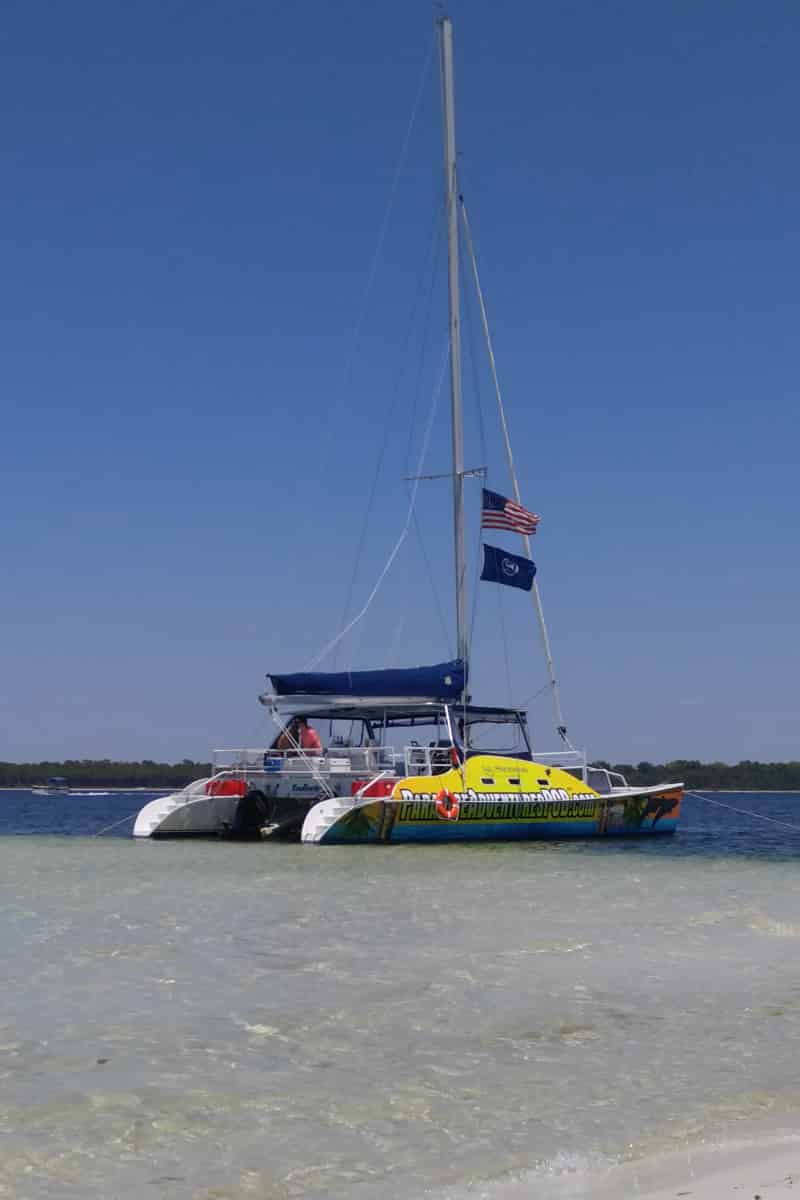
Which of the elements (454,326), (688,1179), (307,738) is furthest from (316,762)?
(688,1179)

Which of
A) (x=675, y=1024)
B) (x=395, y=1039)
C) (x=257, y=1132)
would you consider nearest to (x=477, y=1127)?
(x=257, y=1132)

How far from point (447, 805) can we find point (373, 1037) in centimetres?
1776

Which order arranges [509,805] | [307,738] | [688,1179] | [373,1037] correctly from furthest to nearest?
[307,738] < [509,805] < [373,1037] < [688,1179]

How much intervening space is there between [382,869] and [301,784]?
7.46 m

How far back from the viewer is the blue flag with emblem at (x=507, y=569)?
99.0 feet

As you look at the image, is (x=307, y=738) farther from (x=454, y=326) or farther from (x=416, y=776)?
(x=454, y=326)

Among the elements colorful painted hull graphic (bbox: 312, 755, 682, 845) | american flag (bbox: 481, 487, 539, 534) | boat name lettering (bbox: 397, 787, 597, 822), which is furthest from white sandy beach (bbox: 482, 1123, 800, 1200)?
american flag (bbox: 481, 487, 539, 534)

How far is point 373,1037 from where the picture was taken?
7938 mm

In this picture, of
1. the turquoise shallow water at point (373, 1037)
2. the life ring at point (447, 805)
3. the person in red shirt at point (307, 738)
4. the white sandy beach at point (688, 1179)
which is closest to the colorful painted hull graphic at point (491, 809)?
the life ring at point (447, 805)

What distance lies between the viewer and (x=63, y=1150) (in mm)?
5695

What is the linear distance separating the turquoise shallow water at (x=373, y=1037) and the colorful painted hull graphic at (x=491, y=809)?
27.1 feet

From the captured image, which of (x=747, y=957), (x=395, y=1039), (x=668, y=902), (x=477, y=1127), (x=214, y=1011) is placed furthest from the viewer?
(x=668, y=902)

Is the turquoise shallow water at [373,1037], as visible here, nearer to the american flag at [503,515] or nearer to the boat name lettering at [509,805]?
the boat name lettering at [509,805]

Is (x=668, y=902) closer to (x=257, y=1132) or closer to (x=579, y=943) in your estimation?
(x=579, y=943)
